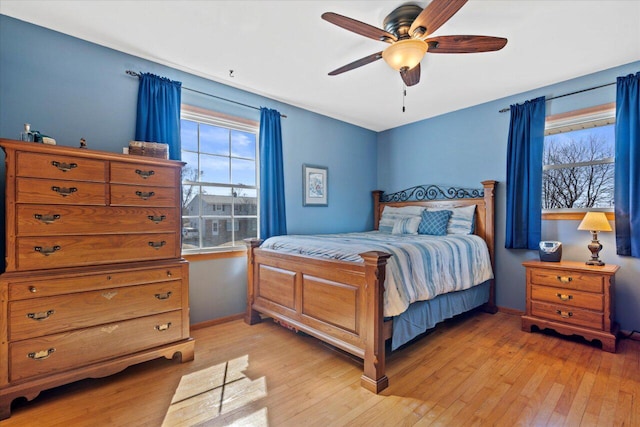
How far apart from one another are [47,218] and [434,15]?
2.59 metres

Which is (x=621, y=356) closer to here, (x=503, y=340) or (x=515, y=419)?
(x=503, y=340)

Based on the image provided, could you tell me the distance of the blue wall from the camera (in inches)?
112

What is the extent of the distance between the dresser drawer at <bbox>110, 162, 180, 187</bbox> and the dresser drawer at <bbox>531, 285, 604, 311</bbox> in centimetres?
342

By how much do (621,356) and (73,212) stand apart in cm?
418

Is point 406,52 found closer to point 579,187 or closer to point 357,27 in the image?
point 357,27

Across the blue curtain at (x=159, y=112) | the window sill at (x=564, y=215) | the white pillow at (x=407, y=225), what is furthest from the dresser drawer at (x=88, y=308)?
the window sill at (x=564, y=215)

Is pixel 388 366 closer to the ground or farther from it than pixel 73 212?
closer to the ground

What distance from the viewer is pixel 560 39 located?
2.38 metres

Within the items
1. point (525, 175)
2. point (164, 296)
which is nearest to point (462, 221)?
point (525, 175)

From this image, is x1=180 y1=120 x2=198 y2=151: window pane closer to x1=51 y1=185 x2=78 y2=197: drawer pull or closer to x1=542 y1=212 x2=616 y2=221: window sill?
x1=51 y1=185 x2=78 y2=197: drawer pull

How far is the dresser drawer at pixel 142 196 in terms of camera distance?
2.08 metres

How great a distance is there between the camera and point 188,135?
306 centimetres

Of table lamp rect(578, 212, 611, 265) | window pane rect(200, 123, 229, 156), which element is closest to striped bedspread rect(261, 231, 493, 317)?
table lamp rect(578, 212, 611, 265)

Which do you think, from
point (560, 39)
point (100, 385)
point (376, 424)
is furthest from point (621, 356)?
point (100, 385)
